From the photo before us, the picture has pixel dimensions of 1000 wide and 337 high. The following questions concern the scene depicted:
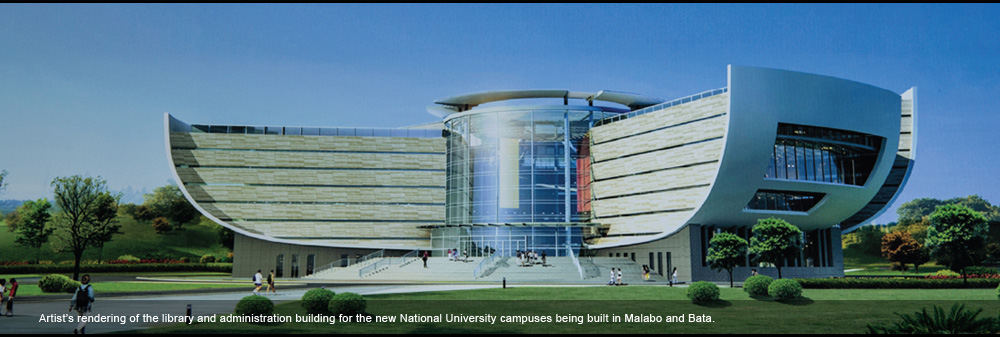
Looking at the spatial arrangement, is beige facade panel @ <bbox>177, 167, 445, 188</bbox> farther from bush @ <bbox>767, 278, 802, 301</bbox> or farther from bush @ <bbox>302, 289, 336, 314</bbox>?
bush @ <bbox>302, 289, 336, 314</bbox>

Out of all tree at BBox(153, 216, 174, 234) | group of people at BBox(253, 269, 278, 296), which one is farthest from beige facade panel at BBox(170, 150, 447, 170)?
tree at BBox(153, 216, 174, 234)

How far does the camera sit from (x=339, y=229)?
70.1 m

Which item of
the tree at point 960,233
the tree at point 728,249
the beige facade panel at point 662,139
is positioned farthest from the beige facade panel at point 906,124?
the tree at point 728,249

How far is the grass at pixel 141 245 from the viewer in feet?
318

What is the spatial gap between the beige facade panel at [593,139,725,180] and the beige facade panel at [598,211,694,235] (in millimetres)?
4026

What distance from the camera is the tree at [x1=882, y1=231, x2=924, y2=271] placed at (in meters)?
89.1

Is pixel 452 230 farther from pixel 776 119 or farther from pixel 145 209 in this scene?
pixel 145 209

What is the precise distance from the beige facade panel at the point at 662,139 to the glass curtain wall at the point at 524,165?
2.86 metres

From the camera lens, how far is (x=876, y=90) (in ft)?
182

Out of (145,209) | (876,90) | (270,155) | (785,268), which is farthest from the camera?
(145,209)

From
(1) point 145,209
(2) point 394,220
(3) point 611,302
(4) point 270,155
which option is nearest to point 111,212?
(4) point 270,155

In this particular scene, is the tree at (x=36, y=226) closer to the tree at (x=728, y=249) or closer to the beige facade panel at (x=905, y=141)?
the tree at (x=728, y=249)

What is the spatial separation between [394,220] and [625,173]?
80.1ft

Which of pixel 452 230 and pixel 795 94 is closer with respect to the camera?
pixel 795 94
